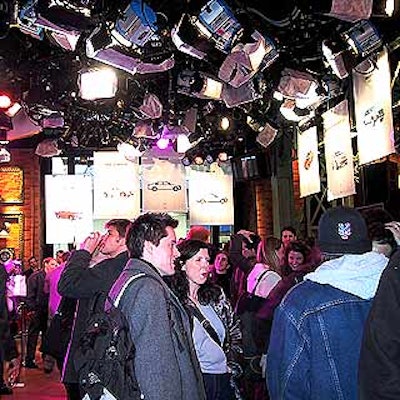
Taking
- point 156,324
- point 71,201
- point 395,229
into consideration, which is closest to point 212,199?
point 71,201

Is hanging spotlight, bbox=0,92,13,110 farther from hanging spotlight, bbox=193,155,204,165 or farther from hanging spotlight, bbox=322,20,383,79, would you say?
hanging spotlight, bbox=193,155,204,165

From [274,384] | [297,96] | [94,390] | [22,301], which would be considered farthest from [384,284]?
[22,301]

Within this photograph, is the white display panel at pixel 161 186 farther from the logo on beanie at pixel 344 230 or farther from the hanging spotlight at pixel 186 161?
the logo on beanie at pixel 344 230

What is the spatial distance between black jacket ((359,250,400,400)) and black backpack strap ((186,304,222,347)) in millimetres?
1874

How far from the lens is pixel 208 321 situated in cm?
381

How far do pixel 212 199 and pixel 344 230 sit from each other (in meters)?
10.0

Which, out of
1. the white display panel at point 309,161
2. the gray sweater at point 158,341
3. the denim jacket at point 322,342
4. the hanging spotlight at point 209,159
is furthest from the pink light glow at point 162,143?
the denim jacket at point 322,342

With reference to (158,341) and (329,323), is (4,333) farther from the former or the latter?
(329,323)

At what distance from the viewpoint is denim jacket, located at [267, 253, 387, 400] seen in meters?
2.40

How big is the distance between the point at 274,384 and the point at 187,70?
20.0ft

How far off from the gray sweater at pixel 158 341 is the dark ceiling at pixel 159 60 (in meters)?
2.93

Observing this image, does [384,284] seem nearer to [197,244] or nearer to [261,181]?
[197,244]

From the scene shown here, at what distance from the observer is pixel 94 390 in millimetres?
2752

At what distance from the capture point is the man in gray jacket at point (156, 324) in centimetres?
269
